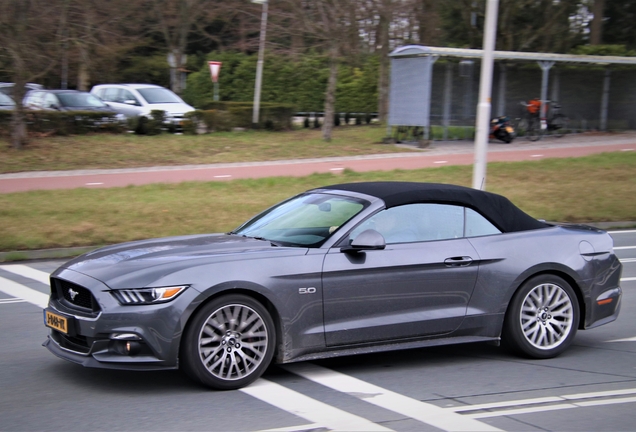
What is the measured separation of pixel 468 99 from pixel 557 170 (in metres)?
9.34

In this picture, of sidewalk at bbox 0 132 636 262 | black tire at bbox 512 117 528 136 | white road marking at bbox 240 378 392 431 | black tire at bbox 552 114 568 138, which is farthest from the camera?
black tire at bbox 512 117 528 136

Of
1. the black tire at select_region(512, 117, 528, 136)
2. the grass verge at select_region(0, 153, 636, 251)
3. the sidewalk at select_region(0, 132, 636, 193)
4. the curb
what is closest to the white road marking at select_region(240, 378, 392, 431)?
the curb

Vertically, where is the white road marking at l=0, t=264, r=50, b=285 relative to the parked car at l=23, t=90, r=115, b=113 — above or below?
below

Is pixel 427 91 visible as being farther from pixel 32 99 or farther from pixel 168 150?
pixel 32 99

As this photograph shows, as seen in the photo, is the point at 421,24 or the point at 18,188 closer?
the point at 18,188

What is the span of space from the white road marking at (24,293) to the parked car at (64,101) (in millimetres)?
17014

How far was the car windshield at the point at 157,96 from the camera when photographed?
29.4m

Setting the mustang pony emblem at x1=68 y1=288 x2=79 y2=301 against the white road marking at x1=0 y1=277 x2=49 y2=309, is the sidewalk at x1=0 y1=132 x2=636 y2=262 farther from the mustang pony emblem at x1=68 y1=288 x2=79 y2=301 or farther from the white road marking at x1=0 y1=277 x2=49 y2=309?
the mustang pony emblem at x1=68 y1=288 x2=79 y2=301

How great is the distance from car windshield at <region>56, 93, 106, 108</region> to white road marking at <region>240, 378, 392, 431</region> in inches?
902

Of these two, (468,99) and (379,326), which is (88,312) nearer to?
(379,326)

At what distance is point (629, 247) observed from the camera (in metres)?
13.9

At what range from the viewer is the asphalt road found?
5.27 metres

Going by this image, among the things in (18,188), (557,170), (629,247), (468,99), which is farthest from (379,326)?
(468,99)

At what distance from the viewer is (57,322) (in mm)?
6051
